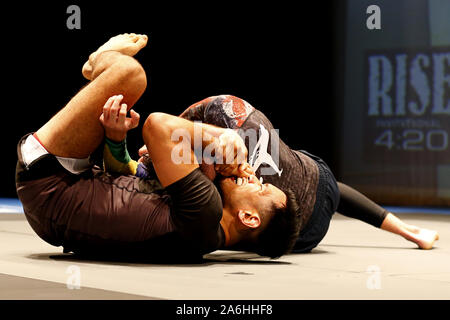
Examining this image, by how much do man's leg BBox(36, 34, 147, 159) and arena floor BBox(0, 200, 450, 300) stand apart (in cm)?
37

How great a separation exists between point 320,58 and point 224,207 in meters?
4.37

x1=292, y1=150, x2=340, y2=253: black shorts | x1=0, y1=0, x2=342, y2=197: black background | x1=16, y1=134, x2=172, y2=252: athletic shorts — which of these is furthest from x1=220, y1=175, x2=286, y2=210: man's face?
x1=0, y1=0, x2=342, y2=197: black background

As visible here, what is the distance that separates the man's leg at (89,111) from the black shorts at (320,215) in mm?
893

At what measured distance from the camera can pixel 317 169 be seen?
10.3 feet

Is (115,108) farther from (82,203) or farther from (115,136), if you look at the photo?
(82,203)

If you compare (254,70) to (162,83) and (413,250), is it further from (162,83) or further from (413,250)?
(413,250)

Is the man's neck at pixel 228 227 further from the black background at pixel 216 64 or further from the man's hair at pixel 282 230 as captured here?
the black background at pixel 216 64

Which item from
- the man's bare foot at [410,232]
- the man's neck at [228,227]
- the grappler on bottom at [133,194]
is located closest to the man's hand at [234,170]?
the grappler on bottom at [133,194]

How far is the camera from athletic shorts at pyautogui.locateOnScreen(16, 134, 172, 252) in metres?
2.51

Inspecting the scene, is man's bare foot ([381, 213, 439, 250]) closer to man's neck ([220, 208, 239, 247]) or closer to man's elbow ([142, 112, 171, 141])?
man's neck ([220, 208, 239, 247])

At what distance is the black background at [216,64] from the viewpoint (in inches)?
258

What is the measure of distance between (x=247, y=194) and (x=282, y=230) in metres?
0.16

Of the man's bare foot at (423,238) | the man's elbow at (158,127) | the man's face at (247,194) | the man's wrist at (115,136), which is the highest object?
the man's elbow at (158,127)

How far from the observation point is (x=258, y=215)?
2562mm
